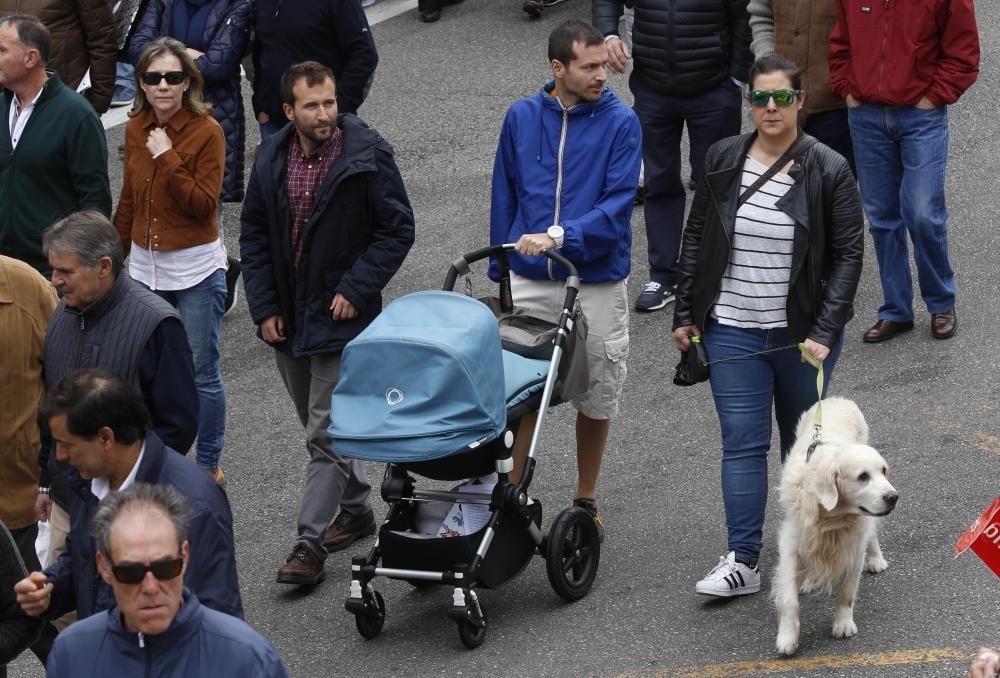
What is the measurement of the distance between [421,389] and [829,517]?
64.0 inches

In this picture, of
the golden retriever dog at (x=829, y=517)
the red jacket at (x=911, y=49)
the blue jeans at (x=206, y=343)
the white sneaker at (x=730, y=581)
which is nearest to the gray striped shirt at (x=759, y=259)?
the golden retriever dog at (x=829, y=517)

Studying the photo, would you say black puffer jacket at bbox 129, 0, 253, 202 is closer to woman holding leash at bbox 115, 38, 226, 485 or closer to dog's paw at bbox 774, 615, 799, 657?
woman holding leash at bbox 115, 38, 226, 485

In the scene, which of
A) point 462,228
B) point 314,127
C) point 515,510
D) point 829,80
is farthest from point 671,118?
point 515,510

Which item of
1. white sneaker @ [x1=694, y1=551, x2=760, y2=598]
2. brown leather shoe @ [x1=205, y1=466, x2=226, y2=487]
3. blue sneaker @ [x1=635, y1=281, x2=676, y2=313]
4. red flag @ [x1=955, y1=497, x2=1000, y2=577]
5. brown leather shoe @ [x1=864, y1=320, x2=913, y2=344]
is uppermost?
red flag @ [x1=955, y1=497, x2=1000, y2=577]

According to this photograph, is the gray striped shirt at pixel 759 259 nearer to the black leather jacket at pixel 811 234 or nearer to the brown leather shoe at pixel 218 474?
the black leather jacket at pixel 811 234

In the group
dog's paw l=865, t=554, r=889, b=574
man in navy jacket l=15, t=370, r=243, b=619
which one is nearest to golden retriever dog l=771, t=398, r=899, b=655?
dog's paw l=865, t=554, r=889, b=574

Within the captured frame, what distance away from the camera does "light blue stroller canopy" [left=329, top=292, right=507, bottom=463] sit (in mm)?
5883

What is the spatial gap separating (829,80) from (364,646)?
4.28 meters

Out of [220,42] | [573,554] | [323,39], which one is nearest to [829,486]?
[573,554]

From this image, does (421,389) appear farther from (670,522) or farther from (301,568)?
(670,522)

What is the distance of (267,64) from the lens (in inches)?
375

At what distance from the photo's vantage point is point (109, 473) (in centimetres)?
468

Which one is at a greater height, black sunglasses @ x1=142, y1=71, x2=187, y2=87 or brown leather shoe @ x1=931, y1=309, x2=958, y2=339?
black sunglasses @ x1=142, y1=71, x2=187, y2=87

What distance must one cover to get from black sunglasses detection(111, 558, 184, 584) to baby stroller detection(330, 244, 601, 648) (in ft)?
7.02
